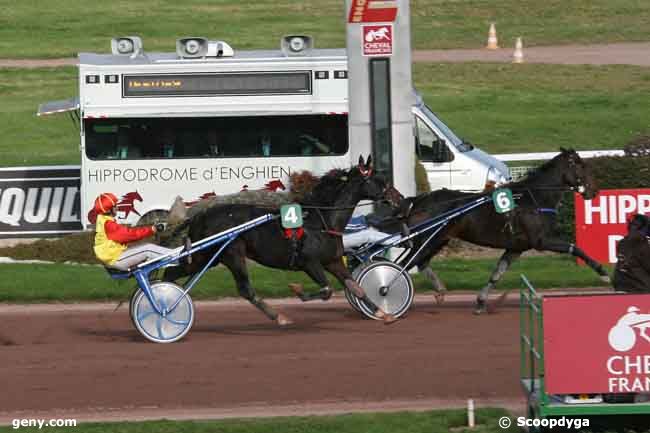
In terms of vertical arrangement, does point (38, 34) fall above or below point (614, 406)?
above

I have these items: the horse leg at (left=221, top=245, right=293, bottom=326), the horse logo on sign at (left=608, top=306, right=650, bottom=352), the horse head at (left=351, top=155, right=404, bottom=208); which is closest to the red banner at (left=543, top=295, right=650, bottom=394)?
the horse logo on sign at (left=608, top=306, right=650, bottom=352)

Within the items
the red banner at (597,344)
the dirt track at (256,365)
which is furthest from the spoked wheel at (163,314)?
the red banner at (597,344)

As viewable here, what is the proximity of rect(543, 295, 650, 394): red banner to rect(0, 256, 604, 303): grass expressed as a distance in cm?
786

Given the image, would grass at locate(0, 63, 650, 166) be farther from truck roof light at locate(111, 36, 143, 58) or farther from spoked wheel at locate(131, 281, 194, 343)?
spoked wheel at locate(131, 281, 194, 343)

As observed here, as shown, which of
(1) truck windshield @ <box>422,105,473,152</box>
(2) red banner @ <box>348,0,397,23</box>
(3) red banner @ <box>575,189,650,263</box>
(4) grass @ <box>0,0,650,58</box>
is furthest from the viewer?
(4) grass @ <box>0,0,650,58</box>

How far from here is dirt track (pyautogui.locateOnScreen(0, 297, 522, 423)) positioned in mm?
11469

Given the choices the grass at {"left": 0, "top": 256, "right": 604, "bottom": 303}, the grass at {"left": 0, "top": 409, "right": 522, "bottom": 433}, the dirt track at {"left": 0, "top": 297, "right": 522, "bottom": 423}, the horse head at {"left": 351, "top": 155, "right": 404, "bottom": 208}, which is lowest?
the grass at {"left": 0, "top": 409, "right": 522, "bottom": 433}

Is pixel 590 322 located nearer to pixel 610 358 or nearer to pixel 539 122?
pixel 610 358

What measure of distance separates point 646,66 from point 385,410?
97.6ft

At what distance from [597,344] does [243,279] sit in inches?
230

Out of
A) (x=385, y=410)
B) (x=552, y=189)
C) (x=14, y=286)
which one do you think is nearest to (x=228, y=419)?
(x=385, y=410)

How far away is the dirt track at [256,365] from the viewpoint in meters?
Result: 11.5

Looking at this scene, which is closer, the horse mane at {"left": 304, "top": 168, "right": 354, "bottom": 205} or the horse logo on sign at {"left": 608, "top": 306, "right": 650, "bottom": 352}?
the horse logo on sign at {"left": 608, "top": 306, "right": 650, "bottom": 352}

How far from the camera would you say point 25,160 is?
31.6 meters
